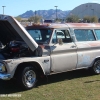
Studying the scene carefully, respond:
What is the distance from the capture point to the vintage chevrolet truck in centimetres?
654

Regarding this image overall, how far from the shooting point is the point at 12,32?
7.41 meters

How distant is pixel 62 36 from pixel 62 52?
52 centimetres

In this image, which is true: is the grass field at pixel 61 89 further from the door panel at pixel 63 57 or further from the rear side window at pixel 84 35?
the rear side window at pixel 84 35

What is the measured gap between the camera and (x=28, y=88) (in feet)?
22.1

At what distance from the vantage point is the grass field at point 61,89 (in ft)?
20.2

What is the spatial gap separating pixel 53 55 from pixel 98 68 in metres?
2.29

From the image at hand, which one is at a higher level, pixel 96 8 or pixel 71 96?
pixel 96 8

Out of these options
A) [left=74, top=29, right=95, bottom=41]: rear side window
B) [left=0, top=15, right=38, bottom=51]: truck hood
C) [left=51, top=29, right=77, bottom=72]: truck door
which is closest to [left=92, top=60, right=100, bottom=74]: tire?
[left=74, top=29, right=95, bottom=41]: rear side window

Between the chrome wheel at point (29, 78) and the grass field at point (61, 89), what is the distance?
185mm

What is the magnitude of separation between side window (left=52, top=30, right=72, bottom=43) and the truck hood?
2.64ft

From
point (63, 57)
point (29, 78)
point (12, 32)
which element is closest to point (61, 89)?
point (29, 78)

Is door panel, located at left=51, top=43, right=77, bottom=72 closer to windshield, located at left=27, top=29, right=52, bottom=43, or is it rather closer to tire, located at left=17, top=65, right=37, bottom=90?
windshield, located at left=27, top=29, right=52, bottom=43

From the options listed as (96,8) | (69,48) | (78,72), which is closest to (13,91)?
(69,48)

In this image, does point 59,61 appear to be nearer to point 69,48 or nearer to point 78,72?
point 69,48
